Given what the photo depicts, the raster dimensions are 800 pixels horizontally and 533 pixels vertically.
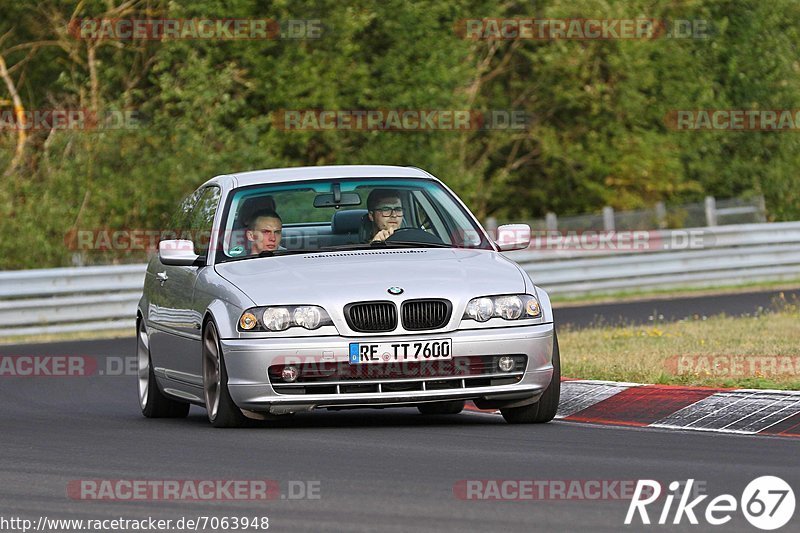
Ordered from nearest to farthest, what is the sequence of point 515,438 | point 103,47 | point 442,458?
point 442,458
point 515,438
point 103,47

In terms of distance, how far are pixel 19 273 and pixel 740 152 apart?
21037mm

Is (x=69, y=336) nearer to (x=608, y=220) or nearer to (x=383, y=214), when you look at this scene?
(x=608, y=220)

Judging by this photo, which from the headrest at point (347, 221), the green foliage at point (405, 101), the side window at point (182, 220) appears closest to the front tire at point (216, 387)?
the headrest at point (347, 221)

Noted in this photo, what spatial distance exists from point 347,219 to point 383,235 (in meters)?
0.30

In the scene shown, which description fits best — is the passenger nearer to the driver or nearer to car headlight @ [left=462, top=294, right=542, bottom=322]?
the driver

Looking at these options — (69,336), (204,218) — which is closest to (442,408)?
(204,218)

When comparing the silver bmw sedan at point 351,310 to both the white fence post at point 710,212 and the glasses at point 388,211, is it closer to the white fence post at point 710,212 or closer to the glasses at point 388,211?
the glasses at point 388,211

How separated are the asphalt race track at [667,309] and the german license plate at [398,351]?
35.9ft

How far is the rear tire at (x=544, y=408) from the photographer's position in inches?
416

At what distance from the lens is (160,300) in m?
12.1

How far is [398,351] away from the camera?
395 inches

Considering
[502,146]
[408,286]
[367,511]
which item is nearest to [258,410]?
[408,286]

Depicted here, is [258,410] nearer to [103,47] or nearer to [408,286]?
[408,286]

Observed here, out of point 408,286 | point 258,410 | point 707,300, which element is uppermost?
point 408,286
